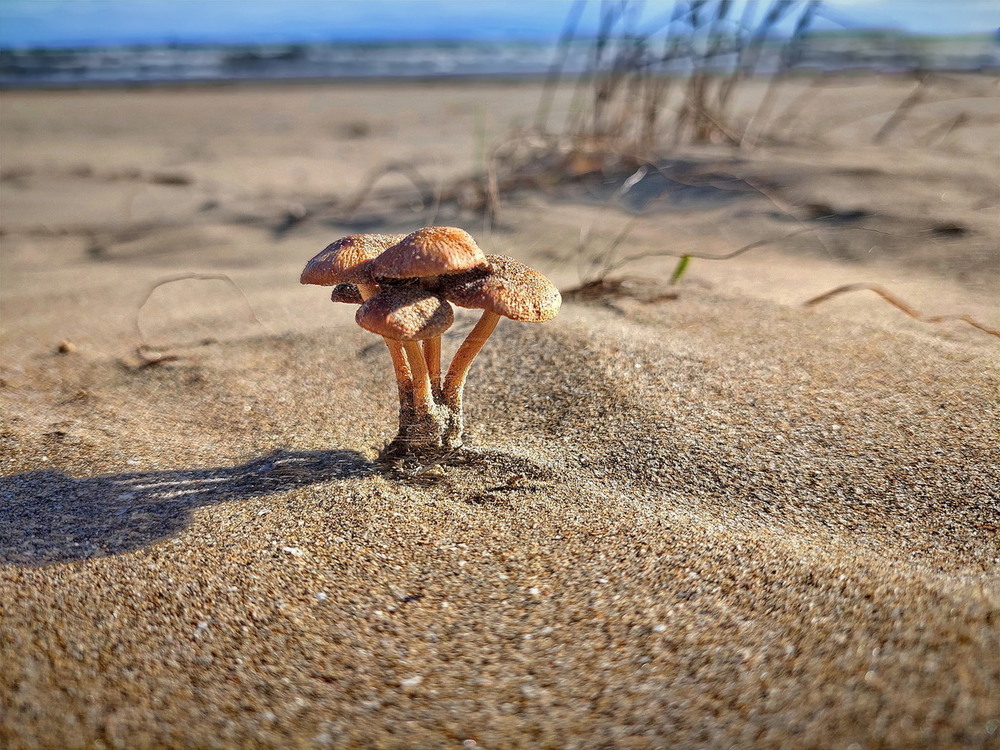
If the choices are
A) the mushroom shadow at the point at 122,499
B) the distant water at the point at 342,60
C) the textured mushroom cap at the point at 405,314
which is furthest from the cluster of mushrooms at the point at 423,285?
the distant water at the point at 342,60

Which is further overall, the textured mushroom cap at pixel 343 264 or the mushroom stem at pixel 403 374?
the mushroom stem at pixel 403 374

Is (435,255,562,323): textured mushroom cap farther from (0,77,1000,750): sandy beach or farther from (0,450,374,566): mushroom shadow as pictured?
(0,450,374,566): mushroom shadow

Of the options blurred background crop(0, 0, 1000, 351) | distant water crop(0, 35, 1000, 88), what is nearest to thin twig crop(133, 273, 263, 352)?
blurred background crop(0, 0, 1000, 351)

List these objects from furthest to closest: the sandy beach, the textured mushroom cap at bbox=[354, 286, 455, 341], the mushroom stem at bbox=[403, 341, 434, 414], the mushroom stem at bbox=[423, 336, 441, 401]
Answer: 1. the mushroom stem at bbox=[423, 336, 441, 401]
2. the mushroom stem at bbox=[403, 341, 434, 414]
3. the textured mushroom cap at bbox=[354, 286, 455, 341]
4. the sandy beach

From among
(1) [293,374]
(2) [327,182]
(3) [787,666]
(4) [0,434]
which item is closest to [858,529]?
(3) [787,666]

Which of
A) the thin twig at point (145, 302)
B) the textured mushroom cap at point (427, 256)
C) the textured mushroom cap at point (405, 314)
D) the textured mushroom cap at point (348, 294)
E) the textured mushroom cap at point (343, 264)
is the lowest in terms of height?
the thin twig at point (145, 302)

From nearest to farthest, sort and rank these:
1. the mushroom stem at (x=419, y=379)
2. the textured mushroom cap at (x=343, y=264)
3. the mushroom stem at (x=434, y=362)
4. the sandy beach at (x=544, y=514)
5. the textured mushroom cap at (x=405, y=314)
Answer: the sandy beach at (x=544, y=514)
the textured mushroom cap at (x=405, y=314)
the textured mushroom cap at (x=343, y=264)
the mushroom stem at (x=419, y=379)
the mushroom stem at (x=434, y=362)

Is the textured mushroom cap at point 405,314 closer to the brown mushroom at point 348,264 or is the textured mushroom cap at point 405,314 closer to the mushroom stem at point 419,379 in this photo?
the brown mushroom at point 348,264
